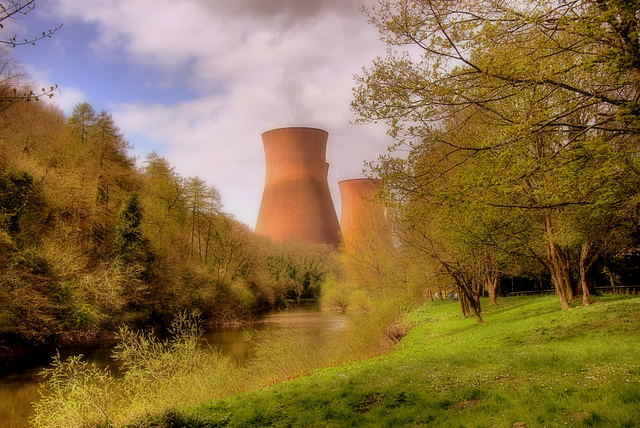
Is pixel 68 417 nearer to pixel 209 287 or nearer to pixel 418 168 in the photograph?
pixel 418 168

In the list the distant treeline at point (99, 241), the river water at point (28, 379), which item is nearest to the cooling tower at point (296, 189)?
the distant treeline at point (99, 241)

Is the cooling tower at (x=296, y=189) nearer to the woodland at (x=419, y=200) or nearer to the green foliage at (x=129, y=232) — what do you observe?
the woodland at (x=419, y=200)

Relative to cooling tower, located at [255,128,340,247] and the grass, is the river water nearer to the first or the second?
the grass

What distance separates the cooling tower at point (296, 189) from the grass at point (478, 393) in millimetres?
29530

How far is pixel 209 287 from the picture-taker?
21.6 metres

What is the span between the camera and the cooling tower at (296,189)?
3516 centimetres

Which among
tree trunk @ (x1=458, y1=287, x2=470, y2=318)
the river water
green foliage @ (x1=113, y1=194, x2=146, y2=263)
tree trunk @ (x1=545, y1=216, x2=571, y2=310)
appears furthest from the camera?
green foliage @ (x1=113, y1=194, x2=146, y2=263)

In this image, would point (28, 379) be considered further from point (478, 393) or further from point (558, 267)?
point (558, 267)

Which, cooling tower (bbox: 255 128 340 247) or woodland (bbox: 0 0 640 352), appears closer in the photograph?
woodland (bbox: 0 0 640 352)

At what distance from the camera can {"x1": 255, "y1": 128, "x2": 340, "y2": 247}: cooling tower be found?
35.2 m

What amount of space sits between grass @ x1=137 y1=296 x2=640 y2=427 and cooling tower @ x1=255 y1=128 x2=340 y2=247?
29.5 m

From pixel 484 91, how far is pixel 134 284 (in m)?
15.7

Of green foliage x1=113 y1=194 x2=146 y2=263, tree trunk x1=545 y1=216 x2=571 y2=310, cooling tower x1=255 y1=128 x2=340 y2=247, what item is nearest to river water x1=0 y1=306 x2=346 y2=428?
green foliage x1=113 y1=194 x2=146 y2=263

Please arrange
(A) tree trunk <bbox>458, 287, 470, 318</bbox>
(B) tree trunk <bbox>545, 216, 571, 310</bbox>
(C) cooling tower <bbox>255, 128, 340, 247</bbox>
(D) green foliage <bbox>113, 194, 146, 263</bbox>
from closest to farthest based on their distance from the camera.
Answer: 1. (B) tree trunk <bbox>545, 216, 571, 310</bbox>
2. (A) tree trunk <bbox>458, 287, 470, 318</bbox>
3. (D) green foliage <bbox>113, 194, 146, 263</bbox>
4. (C) cooling tower <bbox>255, 128, 340, 247</bbox>
